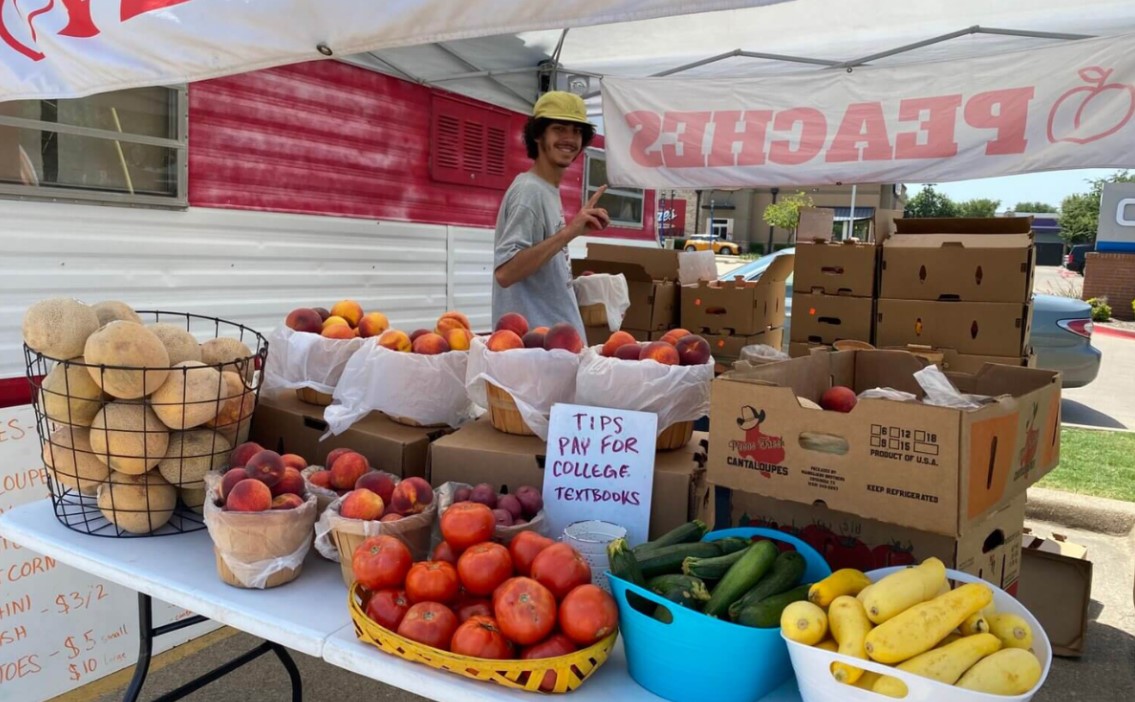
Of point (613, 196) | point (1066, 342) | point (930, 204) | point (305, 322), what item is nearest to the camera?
point (305, 322)

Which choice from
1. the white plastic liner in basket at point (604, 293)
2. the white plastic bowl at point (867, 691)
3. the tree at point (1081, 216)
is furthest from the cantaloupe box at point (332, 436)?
the tree at point (1081, 216)

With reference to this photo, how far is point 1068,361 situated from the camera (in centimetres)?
802

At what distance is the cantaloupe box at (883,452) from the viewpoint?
A: 1.41 metres

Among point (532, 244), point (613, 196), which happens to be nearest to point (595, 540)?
point (532, 244)

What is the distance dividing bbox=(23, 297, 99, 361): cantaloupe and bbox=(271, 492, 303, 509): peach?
66cm

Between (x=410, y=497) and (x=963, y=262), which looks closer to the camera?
(x=410, y=497)

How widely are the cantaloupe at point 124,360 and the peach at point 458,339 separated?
0.81m

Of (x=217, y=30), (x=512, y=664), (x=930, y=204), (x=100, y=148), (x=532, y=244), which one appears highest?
(x=930, y=204)

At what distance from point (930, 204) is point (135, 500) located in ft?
199

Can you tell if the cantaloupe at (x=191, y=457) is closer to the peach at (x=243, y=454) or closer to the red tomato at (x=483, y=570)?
the peach at (x=243, y=454)

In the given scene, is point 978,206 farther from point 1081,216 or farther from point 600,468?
point 600,468

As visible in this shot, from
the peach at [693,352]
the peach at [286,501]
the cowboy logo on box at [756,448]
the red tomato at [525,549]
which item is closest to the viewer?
the red tomato at [525,549]

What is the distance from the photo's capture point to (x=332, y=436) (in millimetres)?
2221

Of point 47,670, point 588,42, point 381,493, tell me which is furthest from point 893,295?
point 47,670
